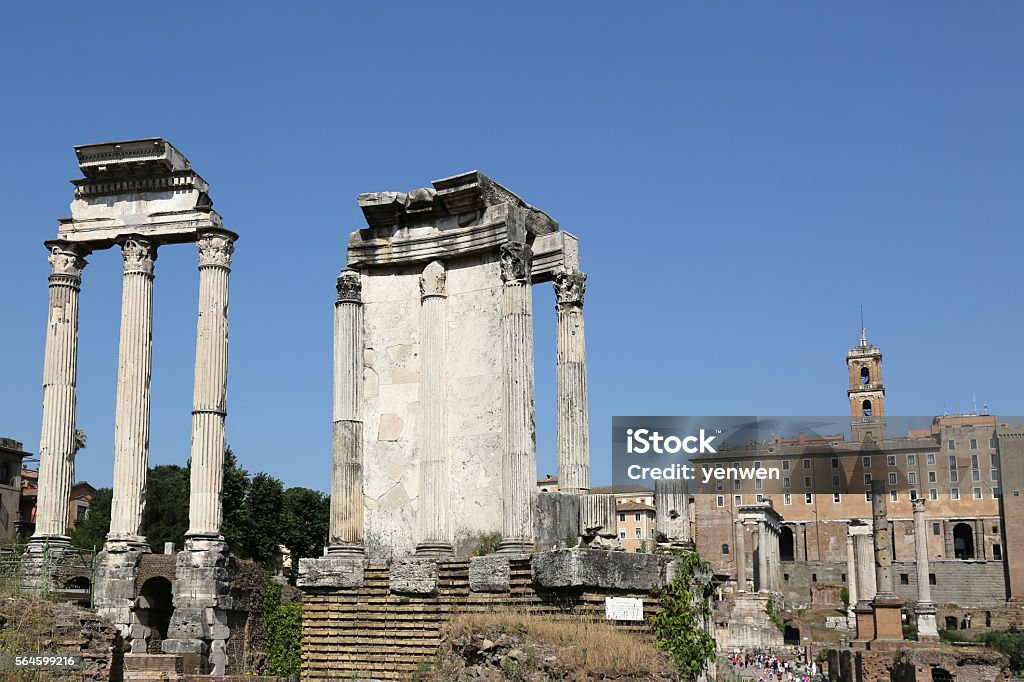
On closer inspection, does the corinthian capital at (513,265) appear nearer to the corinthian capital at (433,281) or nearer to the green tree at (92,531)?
the corinthian capital at (433,281)

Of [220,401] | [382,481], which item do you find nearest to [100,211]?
[220,401]

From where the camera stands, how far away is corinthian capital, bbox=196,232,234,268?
28094 millimetres

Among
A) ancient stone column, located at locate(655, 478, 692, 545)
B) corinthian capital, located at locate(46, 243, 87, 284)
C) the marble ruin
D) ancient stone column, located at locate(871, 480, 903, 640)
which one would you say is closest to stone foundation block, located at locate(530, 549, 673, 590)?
ancient stone column, located at locate(655, 478, 692, 545)

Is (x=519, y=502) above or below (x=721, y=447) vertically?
below

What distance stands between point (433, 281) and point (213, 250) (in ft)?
49.3

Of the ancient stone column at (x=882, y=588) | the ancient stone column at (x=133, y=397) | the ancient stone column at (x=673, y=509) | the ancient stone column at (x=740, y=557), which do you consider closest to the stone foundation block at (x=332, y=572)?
the ancient stone column at (x=673, y=509)

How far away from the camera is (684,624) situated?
41.4 feet

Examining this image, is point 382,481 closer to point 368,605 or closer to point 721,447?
point 368,605

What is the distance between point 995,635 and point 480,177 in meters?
47.0

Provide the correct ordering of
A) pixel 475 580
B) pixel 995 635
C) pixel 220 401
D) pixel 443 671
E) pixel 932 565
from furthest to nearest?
pixel 932 565
pixel 995 635
pixel 220 401
pixel 475 580
pixel 443 671

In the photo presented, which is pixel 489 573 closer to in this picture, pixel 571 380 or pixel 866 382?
pixel 571 380

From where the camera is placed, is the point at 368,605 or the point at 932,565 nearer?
the point at 368,605

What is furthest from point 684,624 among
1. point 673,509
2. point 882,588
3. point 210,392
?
point 882,588

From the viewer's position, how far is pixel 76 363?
27.7 metres
